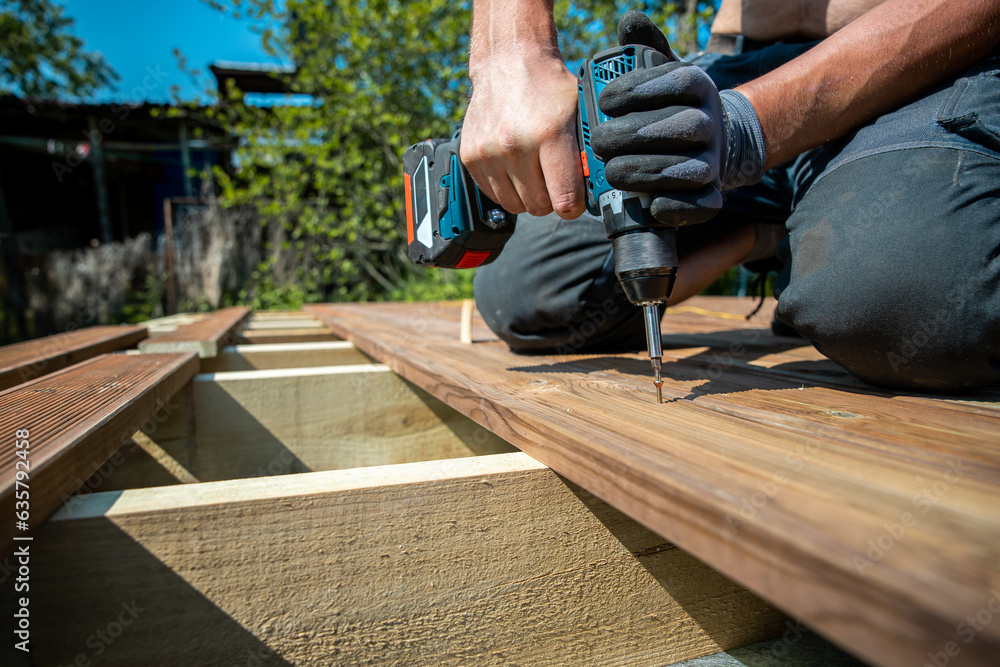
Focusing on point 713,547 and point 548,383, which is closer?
point 713,547

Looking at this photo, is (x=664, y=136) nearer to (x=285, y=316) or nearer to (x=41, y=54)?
(x=285, y=316)

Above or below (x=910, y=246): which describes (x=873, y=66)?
above

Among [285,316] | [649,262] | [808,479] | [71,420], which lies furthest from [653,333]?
[285,316]

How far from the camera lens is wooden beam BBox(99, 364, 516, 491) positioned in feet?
4.63

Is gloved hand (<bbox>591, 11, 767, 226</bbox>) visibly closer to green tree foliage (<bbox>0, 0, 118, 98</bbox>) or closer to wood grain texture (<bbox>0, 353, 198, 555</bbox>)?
wood grain texture (<bbox>0, 353, 198, 555</bbox>)

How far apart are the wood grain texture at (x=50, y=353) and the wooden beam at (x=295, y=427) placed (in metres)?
0.31

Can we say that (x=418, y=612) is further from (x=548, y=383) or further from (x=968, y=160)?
(x=968, y=160)

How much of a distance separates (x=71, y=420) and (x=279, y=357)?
1.50 metres

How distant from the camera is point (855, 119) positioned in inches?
44.5

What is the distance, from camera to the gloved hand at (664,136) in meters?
0.86

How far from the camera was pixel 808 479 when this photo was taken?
539 millimetres

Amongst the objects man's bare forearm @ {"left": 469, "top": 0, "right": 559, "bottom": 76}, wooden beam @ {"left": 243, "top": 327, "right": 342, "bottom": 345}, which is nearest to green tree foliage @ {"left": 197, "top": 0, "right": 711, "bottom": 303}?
wooden beam @ {"left": 243, "top": 327, "right": 342, "bottom": 345}

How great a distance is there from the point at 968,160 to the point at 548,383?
85cm

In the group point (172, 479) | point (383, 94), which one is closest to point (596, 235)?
point (172, 479)
